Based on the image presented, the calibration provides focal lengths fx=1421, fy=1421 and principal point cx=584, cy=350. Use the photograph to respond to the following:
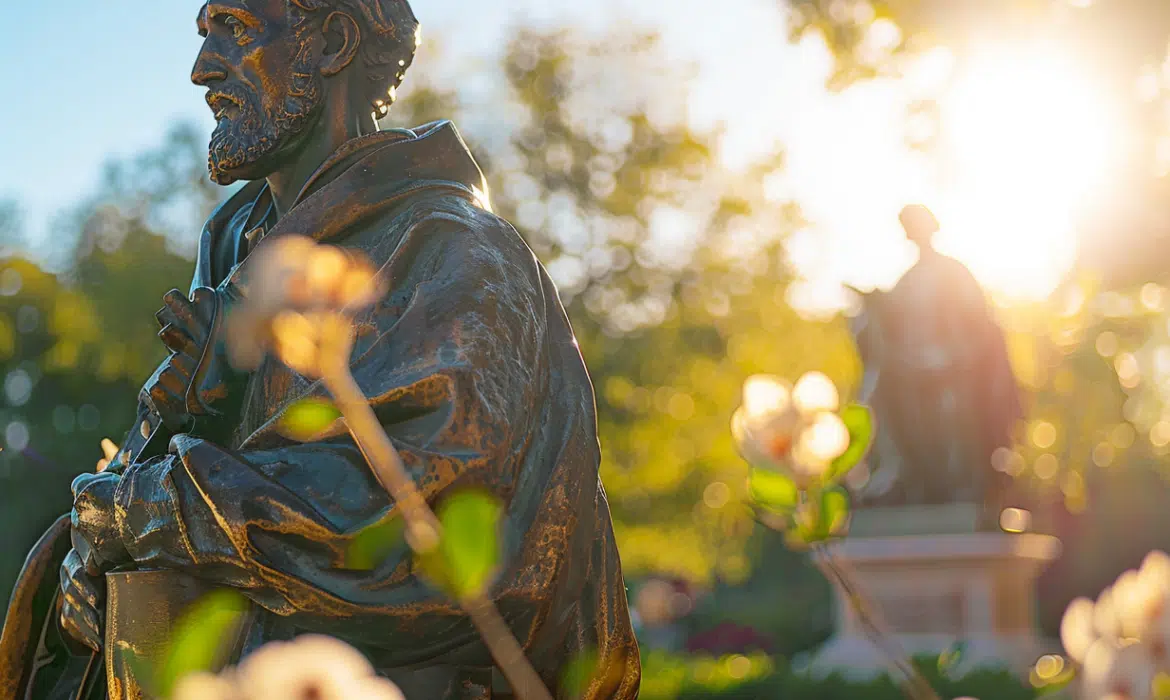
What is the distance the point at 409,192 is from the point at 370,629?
937mm

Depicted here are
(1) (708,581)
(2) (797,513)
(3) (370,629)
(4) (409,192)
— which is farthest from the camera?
(1) (708,581)

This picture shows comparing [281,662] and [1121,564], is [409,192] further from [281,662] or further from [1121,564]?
[1121,564]

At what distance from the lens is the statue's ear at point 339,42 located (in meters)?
2.99

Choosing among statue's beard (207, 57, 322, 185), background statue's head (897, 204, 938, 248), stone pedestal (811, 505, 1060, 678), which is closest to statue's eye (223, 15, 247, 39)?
statue's beard (207, 57, 322, 185)

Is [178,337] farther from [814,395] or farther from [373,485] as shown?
[814,395]

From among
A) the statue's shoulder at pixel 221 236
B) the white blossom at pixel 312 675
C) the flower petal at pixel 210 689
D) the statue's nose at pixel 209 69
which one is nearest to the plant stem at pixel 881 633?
the white blossom at pixel 312 675

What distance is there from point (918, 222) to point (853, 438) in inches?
478

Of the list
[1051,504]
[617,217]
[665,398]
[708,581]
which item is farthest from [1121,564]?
[708,581]

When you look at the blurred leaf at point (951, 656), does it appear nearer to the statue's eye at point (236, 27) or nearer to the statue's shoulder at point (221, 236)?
the statue's eye at point (236, 27)

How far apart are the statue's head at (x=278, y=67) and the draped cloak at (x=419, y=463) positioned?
0.15 meters

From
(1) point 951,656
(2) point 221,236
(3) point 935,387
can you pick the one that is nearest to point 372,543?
(1) point 951,656

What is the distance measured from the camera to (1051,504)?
27719 millimetres

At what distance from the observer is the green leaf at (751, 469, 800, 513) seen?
1.39m

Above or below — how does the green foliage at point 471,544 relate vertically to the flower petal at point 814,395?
below
